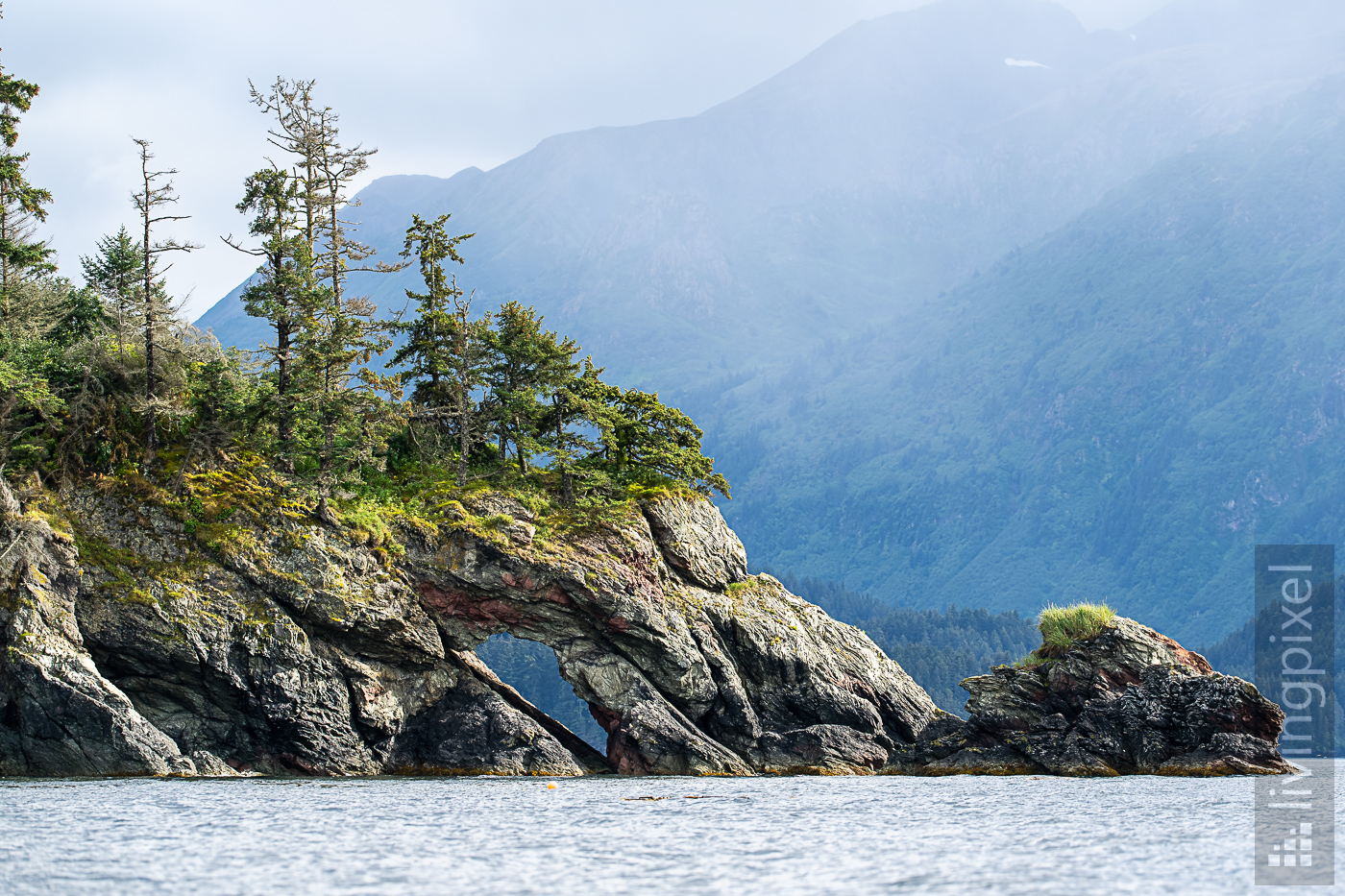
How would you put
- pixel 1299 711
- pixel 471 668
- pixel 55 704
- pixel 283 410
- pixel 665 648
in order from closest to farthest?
pixel 55 704 → pixel 283 410 → pixel 665 648 → pixel 471 668 → pixel 1299 711

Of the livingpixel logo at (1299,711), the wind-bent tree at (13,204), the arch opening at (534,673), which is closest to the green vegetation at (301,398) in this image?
the wind-bent tree at (13,204)

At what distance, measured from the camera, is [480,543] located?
44.2 metres

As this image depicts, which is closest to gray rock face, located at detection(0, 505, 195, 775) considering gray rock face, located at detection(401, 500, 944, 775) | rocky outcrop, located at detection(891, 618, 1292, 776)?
gray rock face, located at detection(401, 500, 944, 775)

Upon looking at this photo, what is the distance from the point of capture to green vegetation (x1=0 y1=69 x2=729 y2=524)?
42.4 metres

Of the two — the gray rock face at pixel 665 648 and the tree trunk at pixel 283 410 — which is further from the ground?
the tree trunk at pixel 283 410

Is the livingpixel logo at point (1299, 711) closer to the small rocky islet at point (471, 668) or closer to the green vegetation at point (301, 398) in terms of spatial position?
the small rocky islet at point (471, 668)

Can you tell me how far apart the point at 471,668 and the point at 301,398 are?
526 inches

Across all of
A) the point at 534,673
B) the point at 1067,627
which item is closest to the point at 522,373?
the point at 1067,627

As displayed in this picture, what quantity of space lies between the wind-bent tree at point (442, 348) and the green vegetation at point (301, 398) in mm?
101

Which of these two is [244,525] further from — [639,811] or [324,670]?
[639,811]

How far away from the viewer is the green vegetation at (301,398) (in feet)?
139

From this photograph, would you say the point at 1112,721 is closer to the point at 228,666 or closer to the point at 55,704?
the point at 228,666

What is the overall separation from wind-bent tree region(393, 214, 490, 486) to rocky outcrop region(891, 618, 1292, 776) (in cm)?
2561

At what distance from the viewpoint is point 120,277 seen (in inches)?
1898
